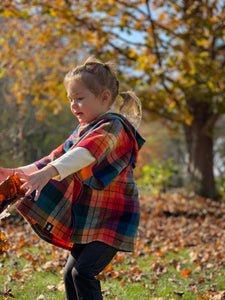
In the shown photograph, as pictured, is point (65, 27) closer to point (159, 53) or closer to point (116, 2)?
point (116, 2)

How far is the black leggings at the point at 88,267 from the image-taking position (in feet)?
7.41

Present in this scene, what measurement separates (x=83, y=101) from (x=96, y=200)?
2.19 ft

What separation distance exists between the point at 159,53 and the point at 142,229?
4.39 metres

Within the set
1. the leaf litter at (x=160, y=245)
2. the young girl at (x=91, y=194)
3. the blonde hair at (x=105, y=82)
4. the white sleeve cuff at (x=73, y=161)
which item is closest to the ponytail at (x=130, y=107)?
the blonde hair at (x=105, y=82)

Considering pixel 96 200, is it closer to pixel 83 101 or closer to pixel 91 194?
pixel 91 194

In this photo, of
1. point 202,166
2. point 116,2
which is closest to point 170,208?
point 202,166

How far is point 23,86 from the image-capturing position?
41.4 ft

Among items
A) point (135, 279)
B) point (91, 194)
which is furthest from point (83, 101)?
point (135, 279)

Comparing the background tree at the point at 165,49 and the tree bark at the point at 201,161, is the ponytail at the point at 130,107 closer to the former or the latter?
the background tree at the point at 165,49

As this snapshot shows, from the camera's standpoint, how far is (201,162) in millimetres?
11500

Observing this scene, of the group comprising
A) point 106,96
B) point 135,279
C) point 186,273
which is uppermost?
point 106,96

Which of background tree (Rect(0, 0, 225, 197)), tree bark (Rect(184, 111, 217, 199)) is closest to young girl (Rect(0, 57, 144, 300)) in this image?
background tree (Rect(0, 0, 225, 197))

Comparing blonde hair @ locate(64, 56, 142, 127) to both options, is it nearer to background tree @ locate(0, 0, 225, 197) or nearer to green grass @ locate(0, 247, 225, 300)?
green grass @ locate(0, 247, 225, 300)

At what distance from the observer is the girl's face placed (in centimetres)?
250
